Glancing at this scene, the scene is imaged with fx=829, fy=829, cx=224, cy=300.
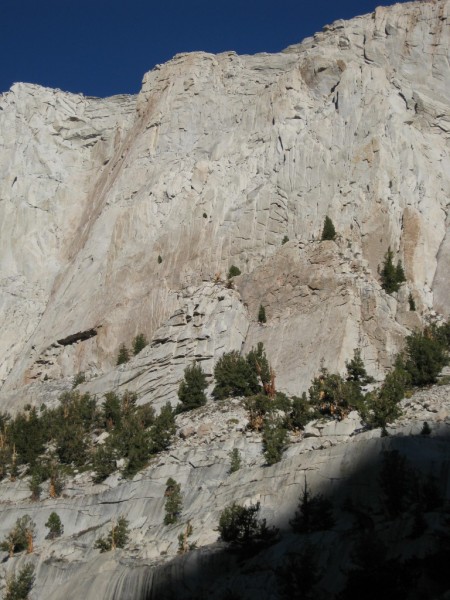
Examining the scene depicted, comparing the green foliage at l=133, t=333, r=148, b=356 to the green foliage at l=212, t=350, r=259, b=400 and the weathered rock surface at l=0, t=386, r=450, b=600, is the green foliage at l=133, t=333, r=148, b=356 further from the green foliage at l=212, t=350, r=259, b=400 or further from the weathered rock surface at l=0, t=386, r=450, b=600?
the weathered rock surface at l=0, t=386, r=450, b=600

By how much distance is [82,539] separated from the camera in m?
36.7

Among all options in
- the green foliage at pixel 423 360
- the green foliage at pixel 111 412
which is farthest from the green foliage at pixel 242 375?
the green foliage at pixel 423 360

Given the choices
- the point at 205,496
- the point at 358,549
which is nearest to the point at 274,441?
the point at 205,496

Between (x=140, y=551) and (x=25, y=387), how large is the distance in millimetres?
27559

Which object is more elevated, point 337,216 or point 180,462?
point 337,216

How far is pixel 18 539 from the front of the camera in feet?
124

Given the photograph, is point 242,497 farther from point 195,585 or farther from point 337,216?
point 337,216

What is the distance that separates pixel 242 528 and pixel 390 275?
2358 centimetres

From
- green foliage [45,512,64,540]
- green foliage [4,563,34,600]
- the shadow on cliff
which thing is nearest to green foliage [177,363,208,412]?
green foliage [45,512,64,540]

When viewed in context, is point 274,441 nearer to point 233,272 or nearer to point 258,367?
point 258,367

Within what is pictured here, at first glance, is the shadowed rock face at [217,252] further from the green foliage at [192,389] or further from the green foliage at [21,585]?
the green foliage at [192,389]


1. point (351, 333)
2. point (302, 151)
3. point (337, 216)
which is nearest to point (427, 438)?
point (351, 333)

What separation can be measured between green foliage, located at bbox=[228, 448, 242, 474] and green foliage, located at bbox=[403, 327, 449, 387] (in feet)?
31.6

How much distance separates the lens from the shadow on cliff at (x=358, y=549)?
24266mm
